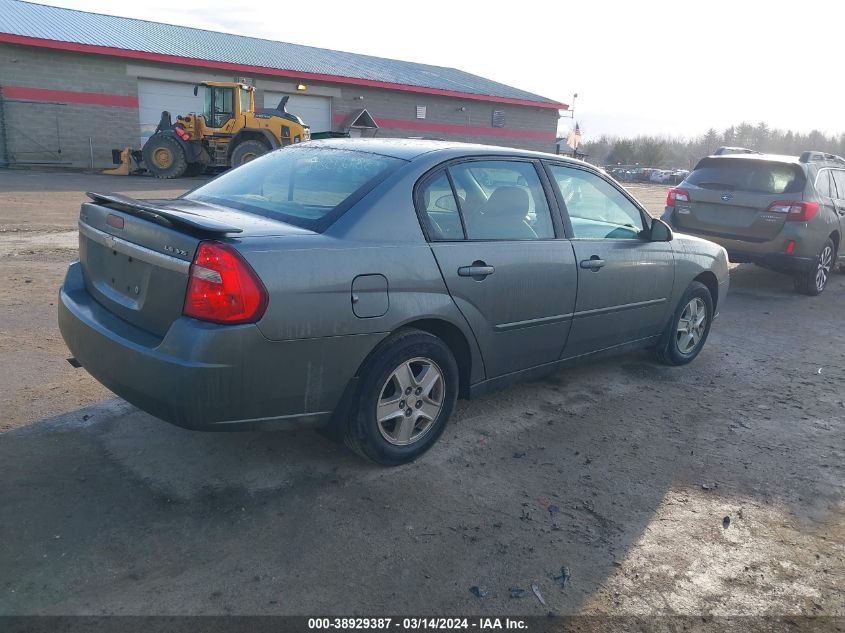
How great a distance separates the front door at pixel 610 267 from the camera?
14.6ft

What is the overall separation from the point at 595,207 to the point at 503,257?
1257mm

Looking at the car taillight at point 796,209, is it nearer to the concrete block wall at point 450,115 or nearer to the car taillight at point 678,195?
the car taillight at point 678,195

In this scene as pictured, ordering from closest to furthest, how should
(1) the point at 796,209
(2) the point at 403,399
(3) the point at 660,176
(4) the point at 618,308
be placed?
1. (2) the point at 403,399
2. (4) the point at 618,308
3. (1) the point at 796,209
4. (3) the point at 660,176

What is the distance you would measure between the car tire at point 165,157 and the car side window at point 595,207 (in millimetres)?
18719

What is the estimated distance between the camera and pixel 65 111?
25016 millimetres

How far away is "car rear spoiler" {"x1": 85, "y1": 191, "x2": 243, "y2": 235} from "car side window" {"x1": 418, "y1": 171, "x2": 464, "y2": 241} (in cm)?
102

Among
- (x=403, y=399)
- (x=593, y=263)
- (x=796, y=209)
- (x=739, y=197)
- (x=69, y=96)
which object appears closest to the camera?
(x=403, y=399)

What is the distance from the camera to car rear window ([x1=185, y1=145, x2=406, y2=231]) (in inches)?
137

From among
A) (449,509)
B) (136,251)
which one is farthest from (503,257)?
(136,251)

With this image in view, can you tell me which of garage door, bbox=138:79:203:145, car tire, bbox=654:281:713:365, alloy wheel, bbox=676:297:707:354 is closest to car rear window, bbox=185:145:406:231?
car tire, bbox=654:281:713:365

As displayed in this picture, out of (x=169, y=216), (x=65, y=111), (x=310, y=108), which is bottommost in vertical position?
(x=169, y=216)

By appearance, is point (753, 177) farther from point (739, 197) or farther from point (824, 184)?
point (824, 184)

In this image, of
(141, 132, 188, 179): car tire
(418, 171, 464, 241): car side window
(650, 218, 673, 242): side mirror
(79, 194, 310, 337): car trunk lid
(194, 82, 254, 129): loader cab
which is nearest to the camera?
(79, 194, 310, 337): car trunk lid

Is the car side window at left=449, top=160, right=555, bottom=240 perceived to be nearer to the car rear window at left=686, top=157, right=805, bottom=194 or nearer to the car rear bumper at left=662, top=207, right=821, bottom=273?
the car rear bumper at left=662, top=207, right=821, bottom=273
